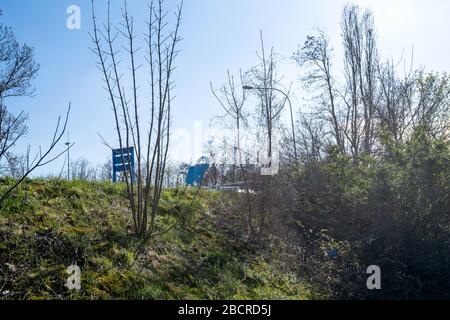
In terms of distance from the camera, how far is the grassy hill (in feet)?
14.1

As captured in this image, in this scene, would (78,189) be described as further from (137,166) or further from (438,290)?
(438,290)

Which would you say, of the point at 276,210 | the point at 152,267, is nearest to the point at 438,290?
the point at 276,210

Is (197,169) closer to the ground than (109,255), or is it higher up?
higher up

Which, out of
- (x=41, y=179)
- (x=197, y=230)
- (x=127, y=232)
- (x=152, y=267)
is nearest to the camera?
(x=152, y=267)

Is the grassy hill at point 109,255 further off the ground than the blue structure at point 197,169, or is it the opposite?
the blue structure at point 197,169

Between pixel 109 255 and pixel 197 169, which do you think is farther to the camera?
pixel 197 169

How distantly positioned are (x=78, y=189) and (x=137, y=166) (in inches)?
54.8

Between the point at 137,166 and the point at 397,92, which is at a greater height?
the point at 397,92

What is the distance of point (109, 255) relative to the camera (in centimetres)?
506

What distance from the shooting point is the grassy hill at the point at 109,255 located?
4.31 metres

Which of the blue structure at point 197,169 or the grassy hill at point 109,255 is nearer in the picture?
the grassy hill at point 109,255

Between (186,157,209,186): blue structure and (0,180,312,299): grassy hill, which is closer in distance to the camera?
(0,180,312,299): grassy hill

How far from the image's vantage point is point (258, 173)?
895 centimetres

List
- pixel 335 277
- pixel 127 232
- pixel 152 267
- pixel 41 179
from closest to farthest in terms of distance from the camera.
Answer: pixel 152 267 < pixel 127 232 < pixel 41 179 < pixel 335 277
